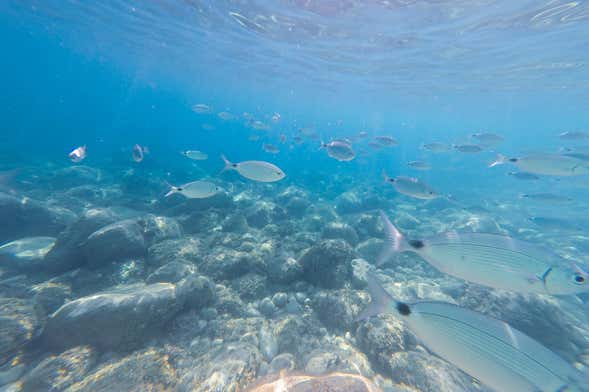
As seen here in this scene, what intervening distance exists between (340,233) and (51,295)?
770cm

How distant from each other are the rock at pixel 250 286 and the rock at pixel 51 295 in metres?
3.44

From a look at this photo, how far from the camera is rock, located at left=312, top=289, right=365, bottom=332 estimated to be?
508 cm

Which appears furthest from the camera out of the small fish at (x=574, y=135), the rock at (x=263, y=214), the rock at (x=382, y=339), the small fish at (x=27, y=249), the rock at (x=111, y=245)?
the rock at (x=263, y=214)

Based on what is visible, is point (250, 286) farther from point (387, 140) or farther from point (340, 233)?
A: point (387, 140)

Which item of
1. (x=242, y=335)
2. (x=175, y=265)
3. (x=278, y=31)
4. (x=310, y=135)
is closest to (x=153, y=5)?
(x=278, y=31)

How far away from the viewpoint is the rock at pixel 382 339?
4223mm

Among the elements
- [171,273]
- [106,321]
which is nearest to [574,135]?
[171,273]

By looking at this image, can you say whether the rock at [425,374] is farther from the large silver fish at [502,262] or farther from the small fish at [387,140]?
the small fish at [387,140]

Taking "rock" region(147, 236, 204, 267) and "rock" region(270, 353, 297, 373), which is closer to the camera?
"rock" region(270, 353, 297, 373)

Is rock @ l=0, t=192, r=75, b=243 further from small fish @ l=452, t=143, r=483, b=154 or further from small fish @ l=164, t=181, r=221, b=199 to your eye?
small fish @ l=452, t=143, r=483, b=154

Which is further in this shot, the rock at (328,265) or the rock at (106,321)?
the rock at (328,265)

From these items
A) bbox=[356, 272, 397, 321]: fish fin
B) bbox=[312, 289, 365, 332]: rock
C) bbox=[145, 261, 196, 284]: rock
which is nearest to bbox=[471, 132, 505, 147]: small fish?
bbox=[312, 289, 365, 332]: rock

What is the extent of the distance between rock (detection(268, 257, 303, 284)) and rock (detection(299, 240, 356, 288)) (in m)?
0.19

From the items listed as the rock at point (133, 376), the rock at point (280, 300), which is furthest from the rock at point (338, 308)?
the rock at point (133, 376)
